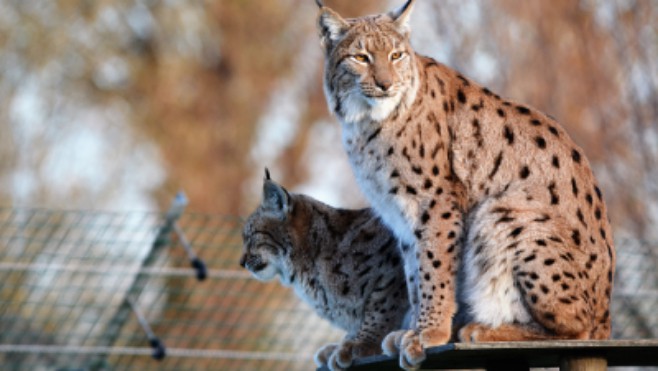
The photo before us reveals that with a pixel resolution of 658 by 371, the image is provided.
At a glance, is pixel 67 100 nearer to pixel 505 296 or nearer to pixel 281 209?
pixel 281 209

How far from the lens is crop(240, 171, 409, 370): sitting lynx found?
287 inches

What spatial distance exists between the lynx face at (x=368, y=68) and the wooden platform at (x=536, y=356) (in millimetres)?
1342

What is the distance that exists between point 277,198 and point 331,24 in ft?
4.01

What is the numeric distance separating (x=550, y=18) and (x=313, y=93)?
30.7 feet

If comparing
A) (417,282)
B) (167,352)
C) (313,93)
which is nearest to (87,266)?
(167,352)

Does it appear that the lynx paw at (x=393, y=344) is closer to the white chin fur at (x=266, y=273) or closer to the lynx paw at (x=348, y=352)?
the lynx paw at (x=348, y=352)

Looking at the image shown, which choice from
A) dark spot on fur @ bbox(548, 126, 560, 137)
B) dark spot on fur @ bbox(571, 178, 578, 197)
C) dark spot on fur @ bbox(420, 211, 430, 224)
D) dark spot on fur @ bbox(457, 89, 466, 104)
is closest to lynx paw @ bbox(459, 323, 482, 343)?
dark spot on fur @ bbox(420, 211, 430, 224)

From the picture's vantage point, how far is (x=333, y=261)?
24.9ft

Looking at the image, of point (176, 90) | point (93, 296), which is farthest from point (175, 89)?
point (93, 296)

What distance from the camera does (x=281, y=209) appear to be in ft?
25.4

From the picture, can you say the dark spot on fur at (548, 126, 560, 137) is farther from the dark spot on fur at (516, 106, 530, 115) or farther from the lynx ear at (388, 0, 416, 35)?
the lynx ear at (388, 0, 416, 35)

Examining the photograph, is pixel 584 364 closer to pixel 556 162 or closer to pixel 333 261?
pixel 556 162

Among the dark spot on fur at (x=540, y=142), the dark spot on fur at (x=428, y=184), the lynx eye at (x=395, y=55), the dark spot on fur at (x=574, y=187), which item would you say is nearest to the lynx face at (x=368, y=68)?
the lynx eye at (x=395, y=55)

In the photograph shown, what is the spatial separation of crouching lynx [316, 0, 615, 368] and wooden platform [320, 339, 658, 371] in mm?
134
